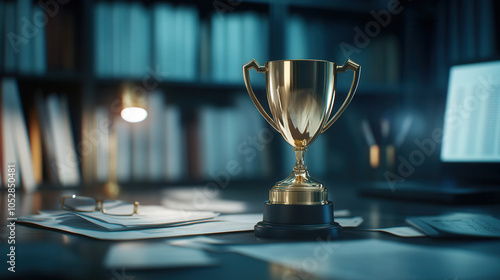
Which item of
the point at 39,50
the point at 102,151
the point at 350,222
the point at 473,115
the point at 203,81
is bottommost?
→ the point at 350,222

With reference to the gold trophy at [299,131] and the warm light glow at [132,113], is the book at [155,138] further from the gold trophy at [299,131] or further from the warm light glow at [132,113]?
the gold trophy at [299,131]

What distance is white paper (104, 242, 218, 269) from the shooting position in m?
0.56

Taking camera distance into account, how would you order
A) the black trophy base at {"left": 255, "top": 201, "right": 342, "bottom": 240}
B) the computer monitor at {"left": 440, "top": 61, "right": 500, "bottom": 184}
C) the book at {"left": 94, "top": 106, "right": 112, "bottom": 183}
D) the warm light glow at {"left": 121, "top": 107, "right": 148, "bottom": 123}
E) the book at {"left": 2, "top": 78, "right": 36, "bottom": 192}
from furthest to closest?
the book at {"left": 94, "top": 106, "right": 112, "bottom": 183}
the book at {"left": 2, "top": 78, "right": 36, "bottom": 192}
the warm light glow at {"left": 121, "top": 107, "right": 148, "bottom": 123}
the computer monitor at {"left": 440, "top": 61, "right": 500, "bottom": 184}
the black trophy base at {"left": 255, "top": 201, "right": 342, "bottom": 240}

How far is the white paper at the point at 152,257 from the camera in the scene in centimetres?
56

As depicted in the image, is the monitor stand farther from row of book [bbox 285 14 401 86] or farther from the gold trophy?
row of book [bbox 285 14 401 86]

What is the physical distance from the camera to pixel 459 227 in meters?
0.81

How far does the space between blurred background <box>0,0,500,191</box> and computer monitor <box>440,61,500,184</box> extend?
0.27 m

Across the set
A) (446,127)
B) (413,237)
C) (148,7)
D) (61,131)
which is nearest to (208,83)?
(148,7)

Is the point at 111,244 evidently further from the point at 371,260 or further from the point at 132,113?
the point at 132,113

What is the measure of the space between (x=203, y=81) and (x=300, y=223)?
1.50 meters

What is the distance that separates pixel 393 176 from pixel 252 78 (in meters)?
0.75

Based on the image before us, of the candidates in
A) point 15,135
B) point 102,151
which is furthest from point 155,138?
point 15,135

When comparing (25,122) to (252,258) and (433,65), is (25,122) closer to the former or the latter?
(252,258)

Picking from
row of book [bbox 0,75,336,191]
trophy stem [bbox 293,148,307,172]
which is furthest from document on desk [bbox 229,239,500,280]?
row of book [bbox 0,75,336,191]
